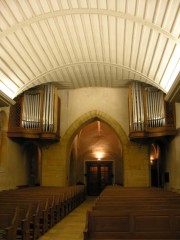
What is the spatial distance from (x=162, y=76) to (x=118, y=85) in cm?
449

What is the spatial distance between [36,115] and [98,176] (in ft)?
25.6

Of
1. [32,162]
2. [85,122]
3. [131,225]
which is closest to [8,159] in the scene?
[32,162]

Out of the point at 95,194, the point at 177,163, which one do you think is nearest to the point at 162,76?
the point at 177,163

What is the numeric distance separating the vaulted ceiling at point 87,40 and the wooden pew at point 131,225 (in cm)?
472

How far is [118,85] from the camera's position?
13844 mm

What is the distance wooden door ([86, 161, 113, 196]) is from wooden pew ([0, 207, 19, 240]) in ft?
43.4

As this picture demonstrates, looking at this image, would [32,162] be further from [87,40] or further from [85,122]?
[87,40]

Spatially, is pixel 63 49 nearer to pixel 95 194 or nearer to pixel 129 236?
pixel 129 236

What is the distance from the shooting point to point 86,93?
14305 mm

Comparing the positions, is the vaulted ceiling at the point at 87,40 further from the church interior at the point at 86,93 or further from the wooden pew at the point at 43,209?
the wooden pew at the point at 43,209

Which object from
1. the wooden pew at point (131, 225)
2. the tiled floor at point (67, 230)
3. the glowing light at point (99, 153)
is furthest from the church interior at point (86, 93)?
the glowing light at point (99, 153)

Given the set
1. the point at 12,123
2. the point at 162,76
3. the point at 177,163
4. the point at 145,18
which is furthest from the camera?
the point at 12,123

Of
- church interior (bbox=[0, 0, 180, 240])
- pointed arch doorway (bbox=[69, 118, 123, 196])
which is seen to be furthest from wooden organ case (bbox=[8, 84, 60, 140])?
pointed arch doorway (bbox=[69, 118, 123, 196])

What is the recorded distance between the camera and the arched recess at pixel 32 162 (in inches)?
548
